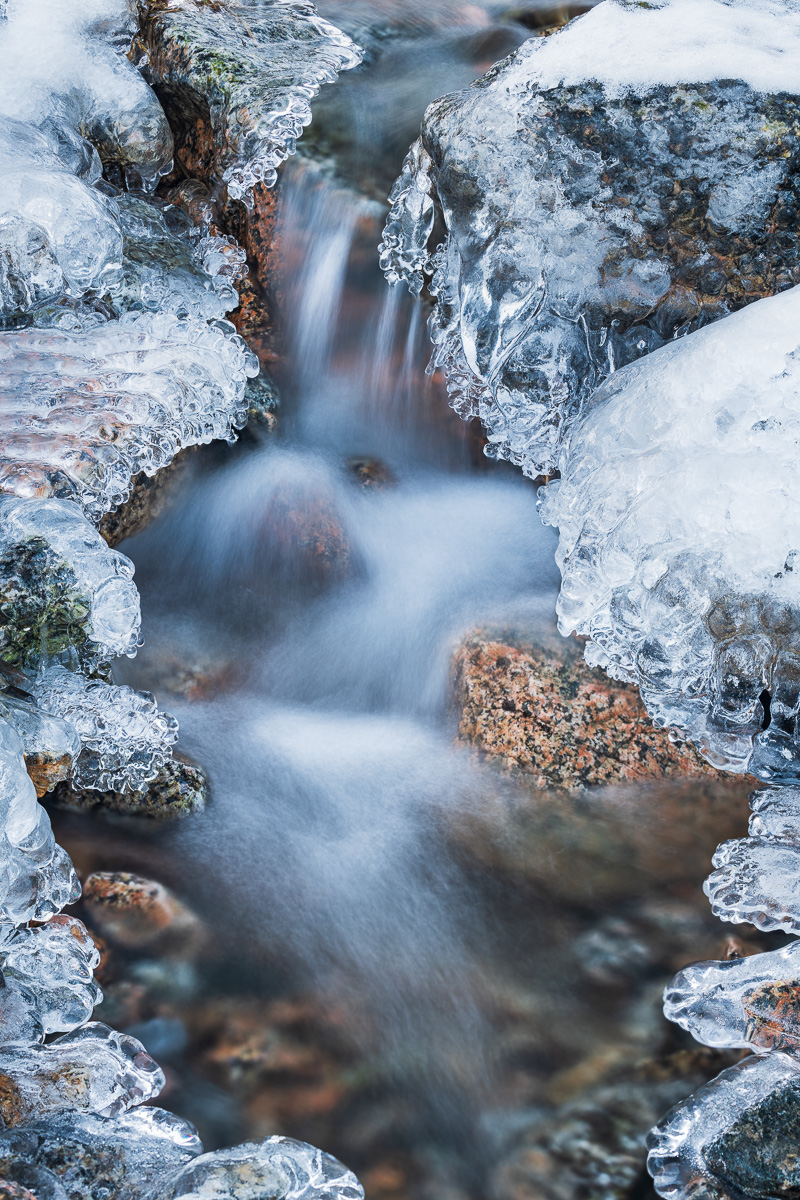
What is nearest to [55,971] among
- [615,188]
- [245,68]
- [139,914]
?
[139,914]

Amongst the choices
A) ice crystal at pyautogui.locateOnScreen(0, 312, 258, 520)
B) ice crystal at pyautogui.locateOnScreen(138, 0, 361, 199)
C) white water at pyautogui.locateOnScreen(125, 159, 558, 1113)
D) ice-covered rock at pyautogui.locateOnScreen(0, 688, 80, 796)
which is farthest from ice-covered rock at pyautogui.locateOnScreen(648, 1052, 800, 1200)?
ice crystal at pyautogui.locateOnScreen(138, 0, 361, 199)

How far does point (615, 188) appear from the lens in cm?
330

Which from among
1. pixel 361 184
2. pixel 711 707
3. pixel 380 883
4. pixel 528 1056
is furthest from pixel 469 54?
pixel 528 1056

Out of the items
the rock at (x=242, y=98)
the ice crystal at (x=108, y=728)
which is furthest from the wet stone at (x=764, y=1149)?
the rock at (x=242, y=98)

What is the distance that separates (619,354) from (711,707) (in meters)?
1.41

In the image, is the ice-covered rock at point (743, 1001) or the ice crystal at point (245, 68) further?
the ice crystal at point (245, 68)

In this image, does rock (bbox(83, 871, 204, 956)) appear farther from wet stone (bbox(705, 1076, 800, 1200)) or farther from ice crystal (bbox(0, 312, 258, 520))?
wet stone (bbox(705, 1076, 800, 1200))

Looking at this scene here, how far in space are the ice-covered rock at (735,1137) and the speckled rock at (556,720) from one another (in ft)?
3.07

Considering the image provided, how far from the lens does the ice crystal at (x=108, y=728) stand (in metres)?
2.99

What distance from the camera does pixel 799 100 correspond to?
3164 mm

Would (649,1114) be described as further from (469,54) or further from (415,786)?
(469,54)

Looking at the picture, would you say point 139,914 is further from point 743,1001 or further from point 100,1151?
point 743,1001

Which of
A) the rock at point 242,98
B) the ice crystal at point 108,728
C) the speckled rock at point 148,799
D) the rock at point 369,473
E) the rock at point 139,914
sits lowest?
the rock at point 139,914

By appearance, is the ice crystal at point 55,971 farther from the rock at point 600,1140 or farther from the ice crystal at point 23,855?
the rock at point 600,1140
